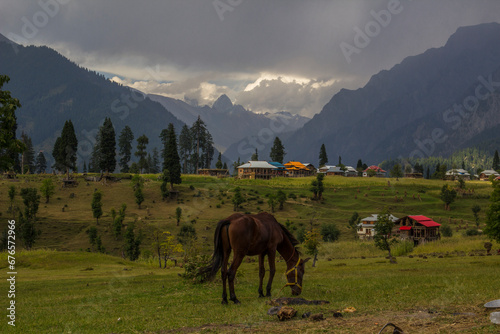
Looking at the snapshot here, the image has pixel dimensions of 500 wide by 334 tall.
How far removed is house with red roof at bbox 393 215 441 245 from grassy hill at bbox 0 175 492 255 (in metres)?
13.1

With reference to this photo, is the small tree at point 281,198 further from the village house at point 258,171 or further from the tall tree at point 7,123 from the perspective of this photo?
the tall tree at point 7,123

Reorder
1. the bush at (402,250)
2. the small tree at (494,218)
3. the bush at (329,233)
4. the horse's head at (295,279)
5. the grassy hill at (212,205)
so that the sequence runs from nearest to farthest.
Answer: the horse's head at (295,279) → the small tree at (494,218) → the bush at (402,250) → the grassy hill at (212,205) → the bush at (329,233)

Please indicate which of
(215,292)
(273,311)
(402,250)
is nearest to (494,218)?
(402,250)

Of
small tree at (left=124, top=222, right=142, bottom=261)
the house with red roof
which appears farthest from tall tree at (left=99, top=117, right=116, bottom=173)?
the house with red roof

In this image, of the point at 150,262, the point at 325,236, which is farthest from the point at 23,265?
the point at 325,236

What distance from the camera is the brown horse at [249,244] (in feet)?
54.2

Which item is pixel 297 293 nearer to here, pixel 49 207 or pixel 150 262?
pixel 150 262

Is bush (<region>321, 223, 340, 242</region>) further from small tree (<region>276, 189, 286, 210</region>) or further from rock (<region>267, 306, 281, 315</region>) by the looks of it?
rock (<region>267, 306, 281, 315</region>)

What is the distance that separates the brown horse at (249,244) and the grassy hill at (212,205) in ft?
185

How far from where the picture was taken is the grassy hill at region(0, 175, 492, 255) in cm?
8481

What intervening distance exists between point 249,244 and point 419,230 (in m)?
85.7

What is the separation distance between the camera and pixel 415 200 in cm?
13338

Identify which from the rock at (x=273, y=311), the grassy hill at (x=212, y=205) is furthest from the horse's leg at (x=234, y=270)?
the grassy hill at (x=212, y=205)

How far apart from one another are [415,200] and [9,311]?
437 ft
